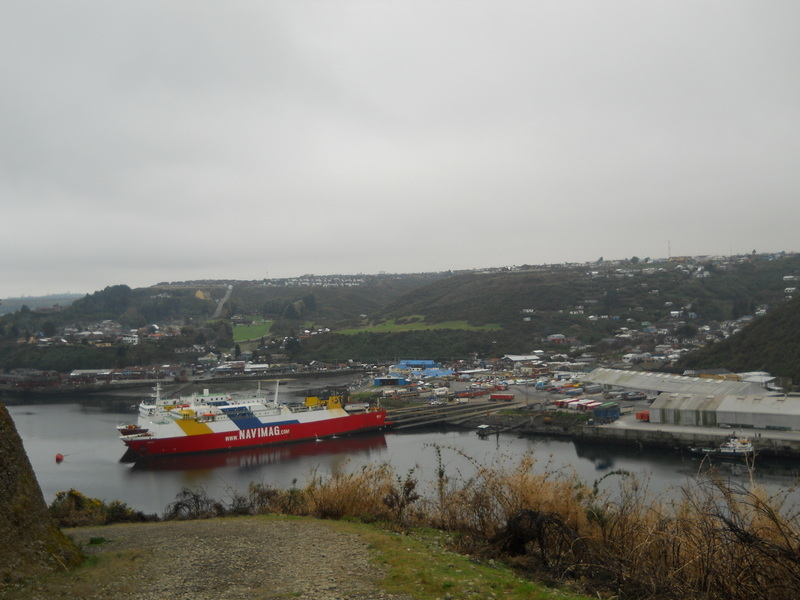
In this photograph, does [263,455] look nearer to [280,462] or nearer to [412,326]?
[280,462]

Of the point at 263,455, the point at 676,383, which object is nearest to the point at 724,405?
the point at 676,383

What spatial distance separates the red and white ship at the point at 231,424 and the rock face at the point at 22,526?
14734 millimetres

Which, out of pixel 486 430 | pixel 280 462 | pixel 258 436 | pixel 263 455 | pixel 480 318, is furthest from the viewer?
pixel 480 318

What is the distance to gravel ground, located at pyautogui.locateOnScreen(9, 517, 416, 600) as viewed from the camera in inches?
125

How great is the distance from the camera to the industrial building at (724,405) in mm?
16672

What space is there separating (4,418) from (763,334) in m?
29.6

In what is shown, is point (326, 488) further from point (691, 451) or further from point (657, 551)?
point (691, 451)

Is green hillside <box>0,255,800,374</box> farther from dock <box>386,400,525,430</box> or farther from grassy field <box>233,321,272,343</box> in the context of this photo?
dock <box>386,400,525,430</box>

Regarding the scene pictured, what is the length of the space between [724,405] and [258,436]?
47.0 feet

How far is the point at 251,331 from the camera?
55.3 meters

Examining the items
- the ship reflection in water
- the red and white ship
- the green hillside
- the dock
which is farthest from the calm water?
the green hillside

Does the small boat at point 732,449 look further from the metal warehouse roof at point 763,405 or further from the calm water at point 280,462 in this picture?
the metal warehouse roof at point 763,405

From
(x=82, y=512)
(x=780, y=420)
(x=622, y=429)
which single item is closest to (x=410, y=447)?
(x=622, y=429)

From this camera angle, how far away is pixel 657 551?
379cm
